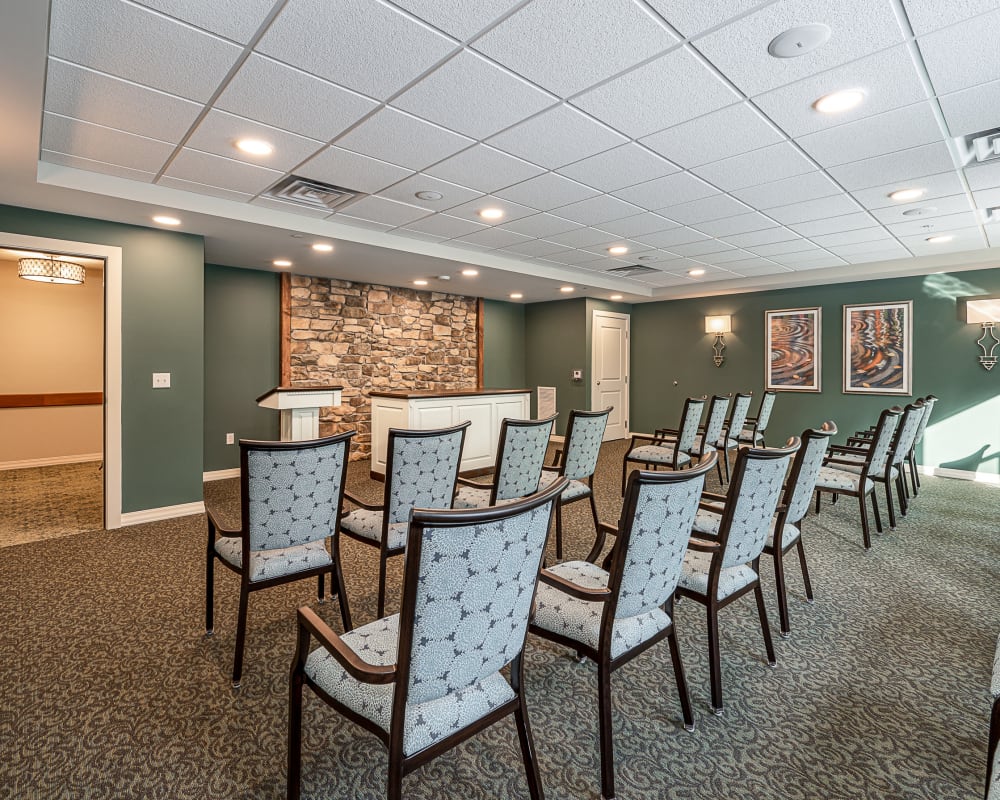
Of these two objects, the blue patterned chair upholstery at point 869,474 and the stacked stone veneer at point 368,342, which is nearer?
the blue patterned chair upholstery at point 869,474

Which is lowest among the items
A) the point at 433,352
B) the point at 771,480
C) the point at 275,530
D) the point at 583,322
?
the point at 275,530

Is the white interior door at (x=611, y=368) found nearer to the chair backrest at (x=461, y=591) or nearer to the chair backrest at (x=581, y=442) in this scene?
the chair backrest at (x=581, y=442)

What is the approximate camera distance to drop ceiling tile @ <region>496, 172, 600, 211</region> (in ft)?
11.3

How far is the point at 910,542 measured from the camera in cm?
383

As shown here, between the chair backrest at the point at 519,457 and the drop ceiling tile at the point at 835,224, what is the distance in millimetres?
3050

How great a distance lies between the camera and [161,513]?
426cm

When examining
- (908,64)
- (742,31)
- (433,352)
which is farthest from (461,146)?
(433,352)

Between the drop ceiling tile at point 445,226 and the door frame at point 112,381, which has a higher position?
the drop ceiling tile at point 445,226

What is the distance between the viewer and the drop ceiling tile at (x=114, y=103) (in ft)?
7.35

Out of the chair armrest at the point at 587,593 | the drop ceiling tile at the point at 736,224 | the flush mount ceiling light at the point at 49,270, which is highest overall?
the drop ceiling tile at the point at 736,224

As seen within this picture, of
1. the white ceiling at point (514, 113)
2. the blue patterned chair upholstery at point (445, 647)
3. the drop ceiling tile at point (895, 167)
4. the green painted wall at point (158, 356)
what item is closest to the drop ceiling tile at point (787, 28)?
the white ceiling at point (514, 113)

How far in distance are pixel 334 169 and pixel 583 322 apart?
5.58m

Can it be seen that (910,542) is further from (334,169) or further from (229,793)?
(334,169)

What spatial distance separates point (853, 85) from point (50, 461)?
8.49 meters
